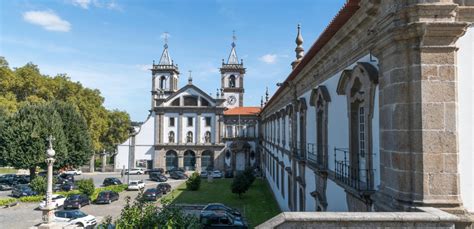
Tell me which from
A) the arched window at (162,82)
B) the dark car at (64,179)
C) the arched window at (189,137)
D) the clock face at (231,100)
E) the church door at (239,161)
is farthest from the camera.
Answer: the clock face at (231,100)

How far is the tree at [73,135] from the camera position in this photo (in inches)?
1281

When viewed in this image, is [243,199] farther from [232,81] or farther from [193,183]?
[232,81]

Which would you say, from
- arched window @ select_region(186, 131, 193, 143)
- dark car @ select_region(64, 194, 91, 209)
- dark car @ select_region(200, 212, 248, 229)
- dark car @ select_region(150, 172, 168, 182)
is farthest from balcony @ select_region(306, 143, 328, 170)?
arched window @ select_region(186, 131, 193, 143)

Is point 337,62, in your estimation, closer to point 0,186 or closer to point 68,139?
point 68,139

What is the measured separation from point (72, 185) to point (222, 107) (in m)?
22.7

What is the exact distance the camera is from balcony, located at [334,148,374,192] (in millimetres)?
6574

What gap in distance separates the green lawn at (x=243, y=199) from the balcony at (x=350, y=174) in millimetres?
11114

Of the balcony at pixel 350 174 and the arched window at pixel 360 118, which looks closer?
the arched window at pixel 360 118

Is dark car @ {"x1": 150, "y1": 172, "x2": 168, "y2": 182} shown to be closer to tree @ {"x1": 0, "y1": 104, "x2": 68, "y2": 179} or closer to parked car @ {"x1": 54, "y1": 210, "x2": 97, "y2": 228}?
tree @ {"x1": 0, "y1": 104, "x2": 68, "y2": 179}

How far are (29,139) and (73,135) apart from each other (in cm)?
419

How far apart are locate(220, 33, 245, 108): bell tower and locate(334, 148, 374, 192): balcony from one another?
48.7m

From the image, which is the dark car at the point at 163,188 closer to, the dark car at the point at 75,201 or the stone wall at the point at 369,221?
the dark car at the point at 75,201

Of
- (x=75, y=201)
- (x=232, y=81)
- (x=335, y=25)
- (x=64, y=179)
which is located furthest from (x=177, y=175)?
(x=335, y=25)

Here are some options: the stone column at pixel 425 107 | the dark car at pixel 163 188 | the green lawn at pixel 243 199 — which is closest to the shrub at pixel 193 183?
the green lawn at pixel 243 199
